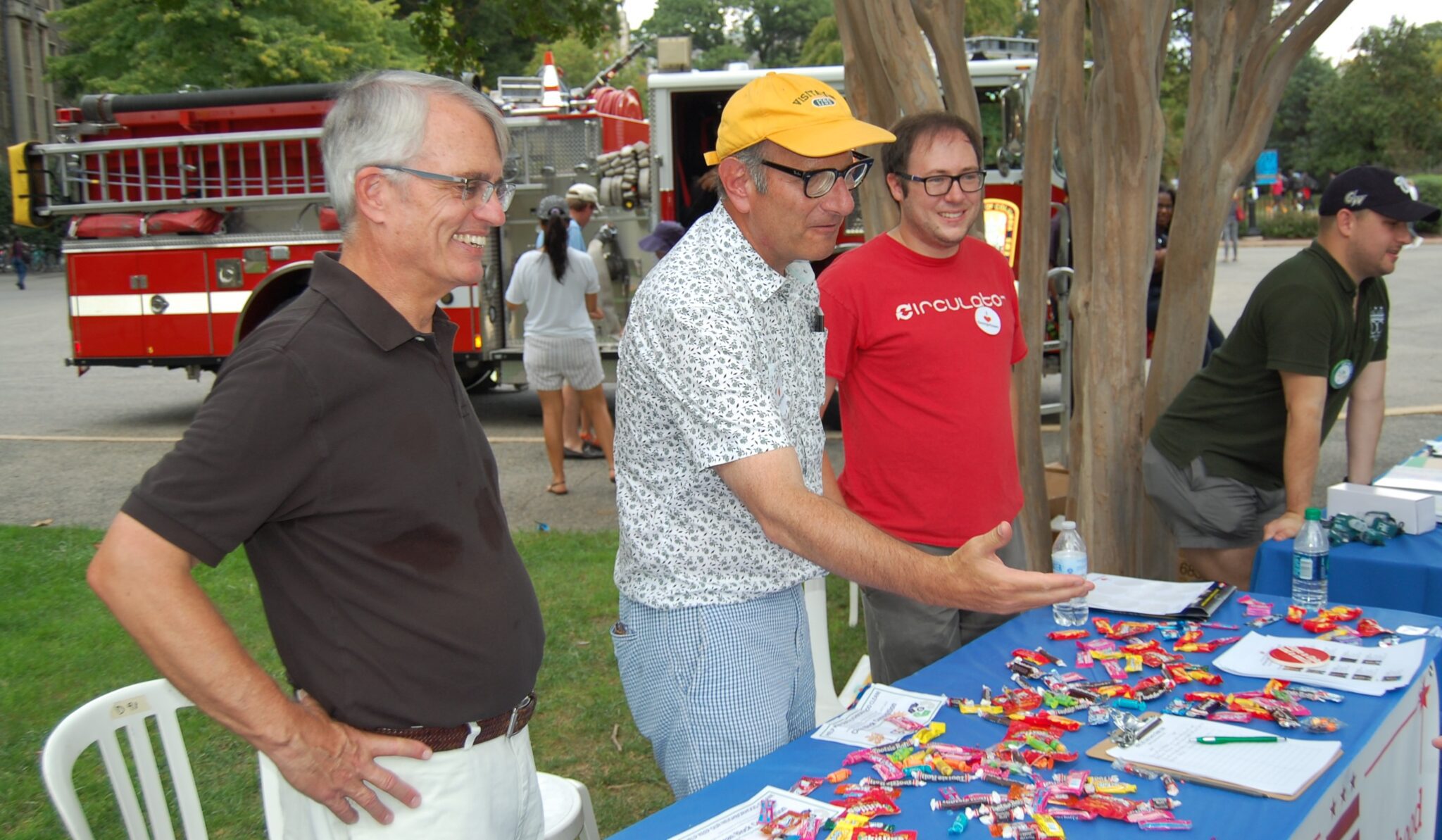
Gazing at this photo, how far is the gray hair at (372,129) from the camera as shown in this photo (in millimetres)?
1898

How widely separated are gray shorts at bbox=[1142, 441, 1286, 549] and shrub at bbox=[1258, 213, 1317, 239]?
3166cm

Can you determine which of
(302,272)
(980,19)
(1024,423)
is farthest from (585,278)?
(980,19)

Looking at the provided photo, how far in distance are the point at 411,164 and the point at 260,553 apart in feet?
2.12

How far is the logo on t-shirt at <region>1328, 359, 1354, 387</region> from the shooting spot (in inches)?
149

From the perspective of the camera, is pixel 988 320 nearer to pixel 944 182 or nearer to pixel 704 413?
pixel 944 182

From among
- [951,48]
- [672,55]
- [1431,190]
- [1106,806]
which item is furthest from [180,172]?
[1431,190]

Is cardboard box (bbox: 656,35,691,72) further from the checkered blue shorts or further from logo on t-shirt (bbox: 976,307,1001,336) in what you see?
the checkered blue shorts

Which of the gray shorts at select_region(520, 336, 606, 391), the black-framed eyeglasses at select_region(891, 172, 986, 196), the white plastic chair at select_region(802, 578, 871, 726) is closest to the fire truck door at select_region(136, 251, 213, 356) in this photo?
the gray shorts at select_region(520, 336, 606, 391)

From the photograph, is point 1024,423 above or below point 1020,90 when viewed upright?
below

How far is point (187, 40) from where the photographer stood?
26.4 m

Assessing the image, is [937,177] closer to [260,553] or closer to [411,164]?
[411,164]

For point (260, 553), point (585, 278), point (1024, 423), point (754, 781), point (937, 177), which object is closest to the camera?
point (260, 553)

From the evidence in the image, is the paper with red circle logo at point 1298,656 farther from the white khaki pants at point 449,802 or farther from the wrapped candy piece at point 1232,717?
the white khaki pants at point 449,802

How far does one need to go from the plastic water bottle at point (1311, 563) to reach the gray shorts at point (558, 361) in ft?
17.1
